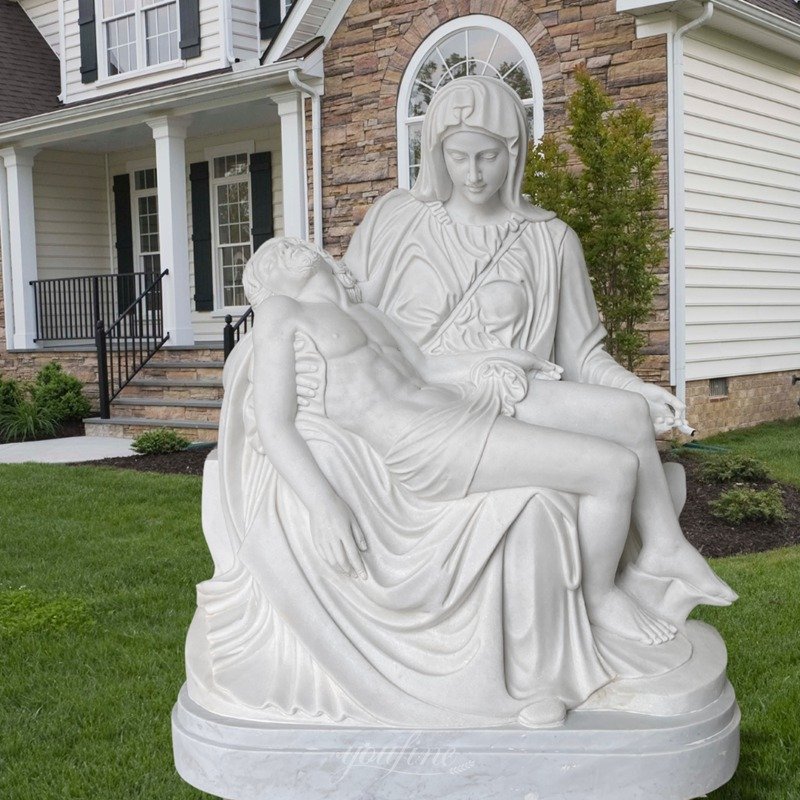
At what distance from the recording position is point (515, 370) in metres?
3.03

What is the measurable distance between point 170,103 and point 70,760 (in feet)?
32.3

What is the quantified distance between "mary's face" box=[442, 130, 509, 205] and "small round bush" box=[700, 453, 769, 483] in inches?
198

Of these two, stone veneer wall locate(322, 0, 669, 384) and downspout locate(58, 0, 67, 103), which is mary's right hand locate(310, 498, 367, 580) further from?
downspout locate(58, 0, 67, 103)

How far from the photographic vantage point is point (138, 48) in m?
14.1

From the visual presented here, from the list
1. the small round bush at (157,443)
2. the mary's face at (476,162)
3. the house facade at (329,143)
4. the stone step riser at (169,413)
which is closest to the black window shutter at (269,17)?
the house facade at (329,143)

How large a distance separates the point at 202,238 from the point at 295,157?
3.19 m

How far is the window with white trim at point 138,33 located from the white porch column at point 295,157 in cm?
299

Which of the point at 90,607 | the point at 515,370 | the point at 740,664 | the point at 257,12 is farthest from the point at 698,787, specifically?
the point at 257,12

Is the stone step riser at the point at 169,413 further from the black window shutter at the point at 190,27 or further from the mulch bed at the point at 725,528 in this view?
the mulch bed at the point at 725,528

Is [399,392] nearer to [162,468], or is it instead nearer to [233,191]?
[162,468]

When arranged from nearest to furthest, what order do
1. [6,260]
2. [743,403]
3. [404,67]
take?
[404,67] < [743,403] < [6,260]

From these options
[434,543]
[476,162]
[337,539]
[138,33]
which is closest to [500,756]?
[434,543]

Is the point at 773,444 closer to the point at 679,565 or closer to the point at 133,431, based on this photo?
the point at 133,431

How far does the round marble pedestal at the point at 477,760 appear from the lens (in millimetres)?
2645
